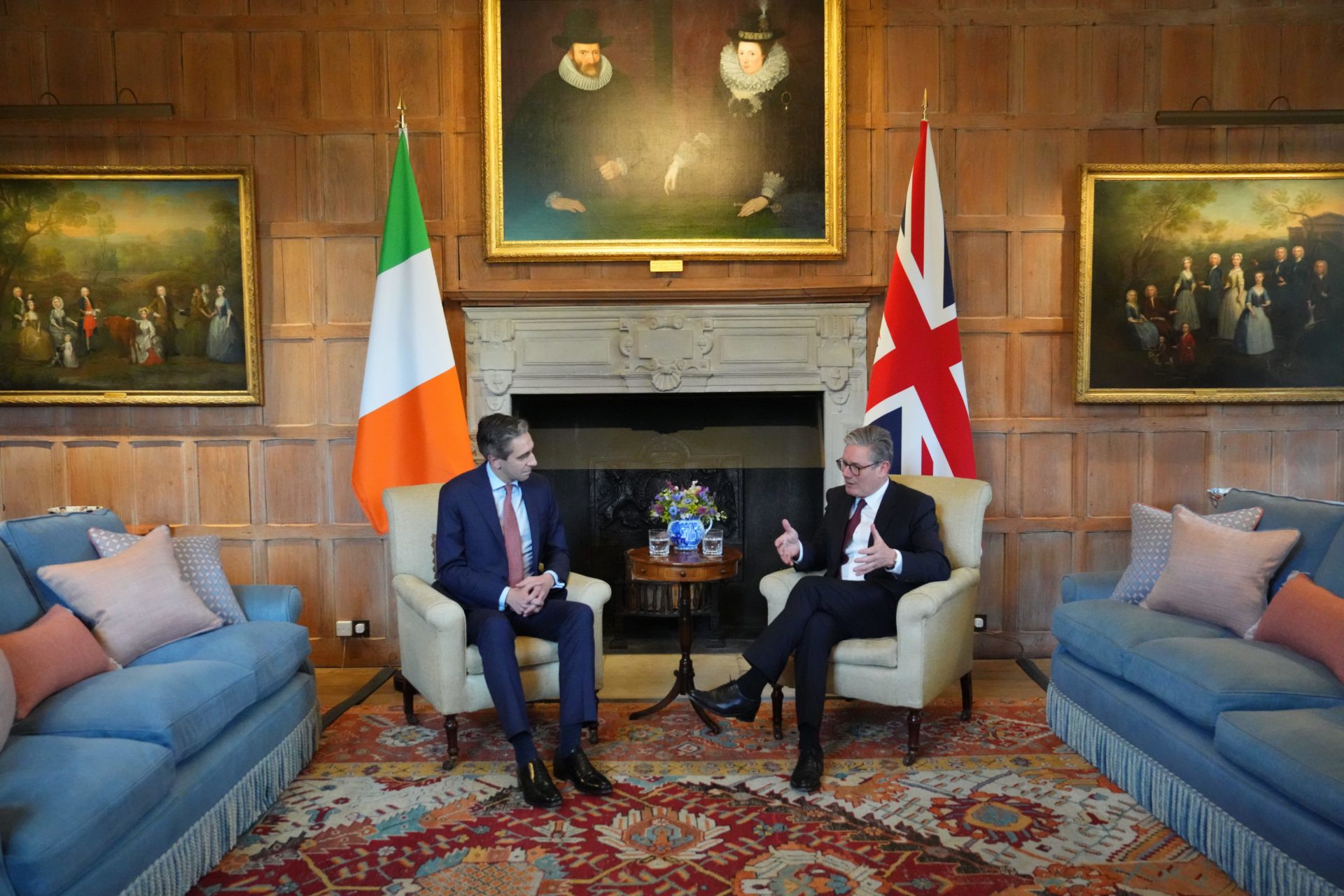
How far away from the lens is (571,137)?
4.80m

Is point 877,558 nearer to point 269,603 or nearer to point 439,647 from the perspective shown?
point 439,647

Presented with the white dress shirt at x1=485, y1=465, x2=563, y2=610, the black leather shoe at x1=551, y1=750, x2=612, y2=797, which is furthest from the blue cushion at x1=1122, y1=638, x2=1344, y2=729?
the white dress shirt at x1=485, y1=465, x2=563, y2=610

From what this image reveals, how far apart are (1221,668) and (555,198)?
3657 mm

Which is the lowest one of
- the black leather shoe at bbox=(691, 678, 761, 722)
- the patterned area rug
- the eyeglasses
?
the patterned area rug

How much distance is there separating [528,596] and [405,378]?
165 cm

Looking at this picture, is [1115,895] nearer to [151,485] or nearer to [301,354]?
[301,354]

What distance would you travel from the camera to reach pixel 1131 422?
491cm

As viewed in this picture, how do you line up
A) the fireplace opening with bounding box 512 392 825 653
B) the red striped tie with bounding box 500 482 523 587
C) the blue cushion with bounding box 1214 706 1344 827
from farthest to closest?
1. the fireplace opening with bounding box 512 392 825 653
2. the red striped tie with bounding box 500 482 523 587
3. the blue cushion with bounding box 1214 706 1344 827

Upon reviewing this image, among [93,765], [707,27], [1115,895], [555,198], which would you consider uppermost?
[707,27]

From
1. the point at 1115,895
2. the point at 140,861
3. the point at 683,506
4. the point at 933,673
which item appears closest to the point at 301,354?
the point at 683,506

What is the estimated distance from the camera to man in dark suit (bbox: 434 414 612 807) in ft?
10.5

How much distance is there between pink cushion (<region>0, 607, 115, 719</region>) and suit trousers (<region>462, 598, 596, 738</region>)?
3.89 feet

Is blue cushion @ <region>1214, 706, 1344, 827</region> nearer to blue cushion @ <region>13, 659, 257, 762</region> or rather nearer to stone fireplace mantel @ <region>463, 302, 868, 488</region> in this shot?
stone fireplace mantel @ <region>463, 302, 868, 488</region>

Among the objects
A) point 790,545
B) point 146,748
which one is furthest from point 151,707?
point 790,545
